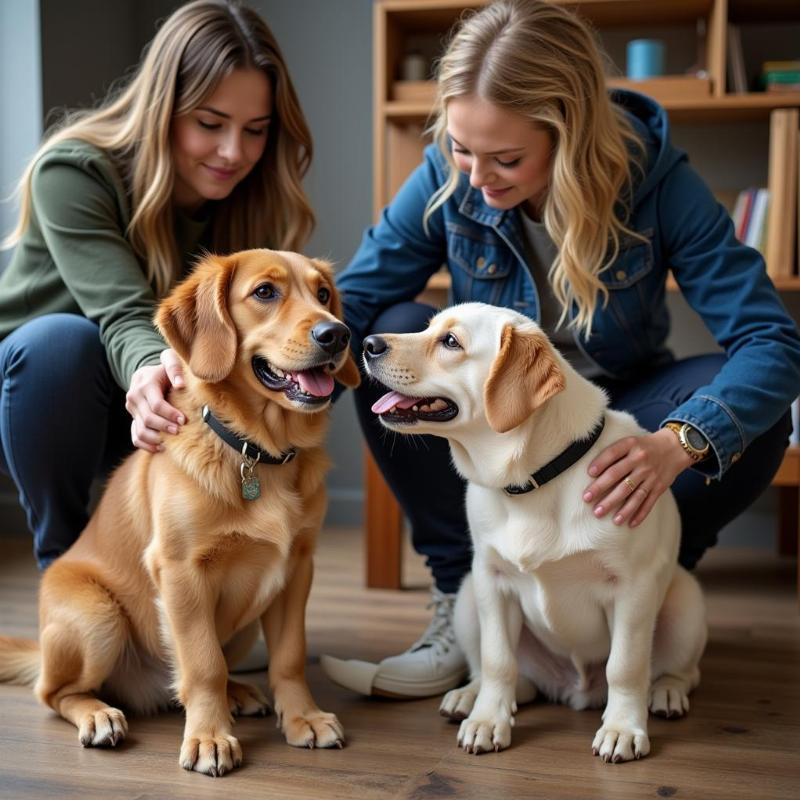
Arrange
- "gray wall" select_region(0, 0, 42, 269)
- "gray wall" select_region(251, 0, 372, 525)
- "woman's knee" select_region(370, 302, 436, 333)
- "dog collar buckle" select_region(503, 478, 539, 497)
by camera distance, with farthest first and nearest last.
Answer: "gray wall" select_region(251, 0, 372, 525)
"gray wall" select_region(0, 0, 42, 269)
"woman's knee" select_region(370, 302, 436, 333)
"dog collar buckle" select_region(503, 478, 539, 497)

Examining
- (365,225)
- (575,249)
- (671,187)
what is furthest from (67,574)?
(365,225)

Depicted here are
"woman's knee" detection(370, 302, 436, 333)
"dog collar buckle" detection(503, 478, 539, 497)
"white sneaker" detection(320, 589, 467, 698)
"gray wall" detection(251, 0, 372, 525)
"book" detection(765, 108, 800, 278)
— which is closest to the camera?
"dog collar buckle" detection(503, 478, 539, 497)

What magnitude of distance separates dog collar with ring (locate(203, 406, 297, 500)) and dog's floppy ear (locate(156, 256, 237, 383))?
73mm

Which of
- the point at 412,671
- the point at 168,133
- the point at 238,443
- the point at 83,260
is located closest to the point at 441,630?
the point at 412,671

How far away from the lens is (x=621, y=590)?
161 centimetres

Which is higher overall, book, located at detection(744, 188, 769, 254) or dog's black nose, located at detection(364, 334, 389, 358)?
book, located at detection(744, 188, 769, 254)

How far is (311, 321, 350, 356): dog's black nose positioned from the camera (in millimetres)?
1594

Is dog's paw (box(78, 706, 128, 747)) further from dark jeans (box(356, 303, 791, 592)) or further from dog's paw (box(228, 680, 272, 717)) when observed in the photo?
dark jeans (box(356, 303, 791, 592))

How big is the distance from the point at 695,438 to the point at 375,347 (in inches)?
21.5

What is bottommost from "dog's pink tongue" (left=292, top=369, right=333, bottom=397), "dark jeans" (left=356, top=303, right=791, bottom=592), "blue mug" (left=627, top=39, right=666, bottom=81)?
"dark jeans" (left=356, top=303, right=791, bottom=592)

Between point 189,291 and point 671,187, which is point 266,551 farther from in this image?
point 671,187

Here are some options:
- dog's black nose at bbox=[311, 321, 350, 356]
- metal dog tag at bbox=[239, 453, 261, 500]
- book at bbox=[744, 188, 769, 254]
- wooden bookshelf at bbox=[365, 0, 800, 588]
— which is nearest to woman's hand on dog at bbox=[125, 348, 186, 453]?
metal dog tag at bbox=[239, 453, 261, 500]

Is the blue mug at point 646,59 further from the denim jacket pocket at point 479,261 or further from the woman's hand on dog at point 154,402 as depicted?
the woman's hand on dog at point 154,402

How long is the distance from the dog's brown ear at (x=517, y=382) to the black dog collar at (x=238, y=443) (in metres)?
0.37
